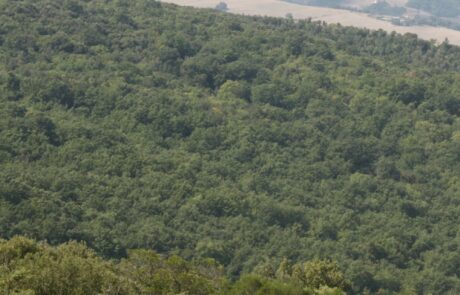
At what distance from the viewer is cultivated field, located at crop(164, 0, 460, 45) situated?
137375 millimetres

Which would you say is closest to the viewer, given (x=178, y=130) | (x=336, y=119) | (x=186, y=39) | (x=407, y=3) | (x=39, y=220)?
(x=39, y=220)

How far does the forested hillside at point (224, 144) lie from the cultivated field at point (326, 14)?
3780cm

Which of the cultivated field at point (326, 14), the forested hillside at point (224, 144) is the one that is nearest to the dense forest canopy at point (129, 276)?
the forested hillside at point (224, 144)

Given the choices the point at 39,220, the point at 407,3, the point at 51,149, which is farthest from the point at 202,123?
the point at 407,3

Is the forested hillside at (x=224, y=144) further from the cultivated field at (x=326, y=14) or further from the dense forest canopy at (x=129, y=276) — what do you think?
the cultivated field at (x=326, y=14)

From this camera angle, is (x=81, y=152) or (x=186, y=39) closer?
(x=81, y=152)

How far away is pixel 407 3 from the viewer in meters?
192

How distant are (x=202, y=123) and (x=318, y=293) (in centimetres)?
3525

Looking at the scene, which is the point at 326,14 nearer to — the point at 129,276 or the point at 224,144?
the point at 224,144

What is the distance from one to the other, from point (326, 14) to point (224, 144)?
3070 inches

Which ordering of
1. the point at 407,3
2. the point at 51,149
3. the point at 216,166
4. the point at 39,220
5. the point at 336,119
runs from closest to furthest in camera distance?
1. the point at 39,220
2. the point at 51,149
3. the point at 216,166
4. the point at 336,119
5. the point at 407,3

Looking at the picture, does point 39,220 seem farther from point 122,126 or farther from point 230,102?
point 230,102

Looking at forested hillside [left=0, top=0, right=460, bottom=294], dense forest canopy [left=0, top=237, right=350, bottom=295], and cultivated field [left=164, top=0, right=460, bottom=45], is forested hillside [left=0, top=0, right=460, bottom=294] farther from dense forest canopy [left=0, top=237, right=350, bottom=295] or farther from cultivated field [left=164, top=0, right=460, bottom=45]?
cultivated field [left=164, top=0, right=460, bottom=45]

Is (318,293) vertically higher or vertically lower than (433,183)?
higher
